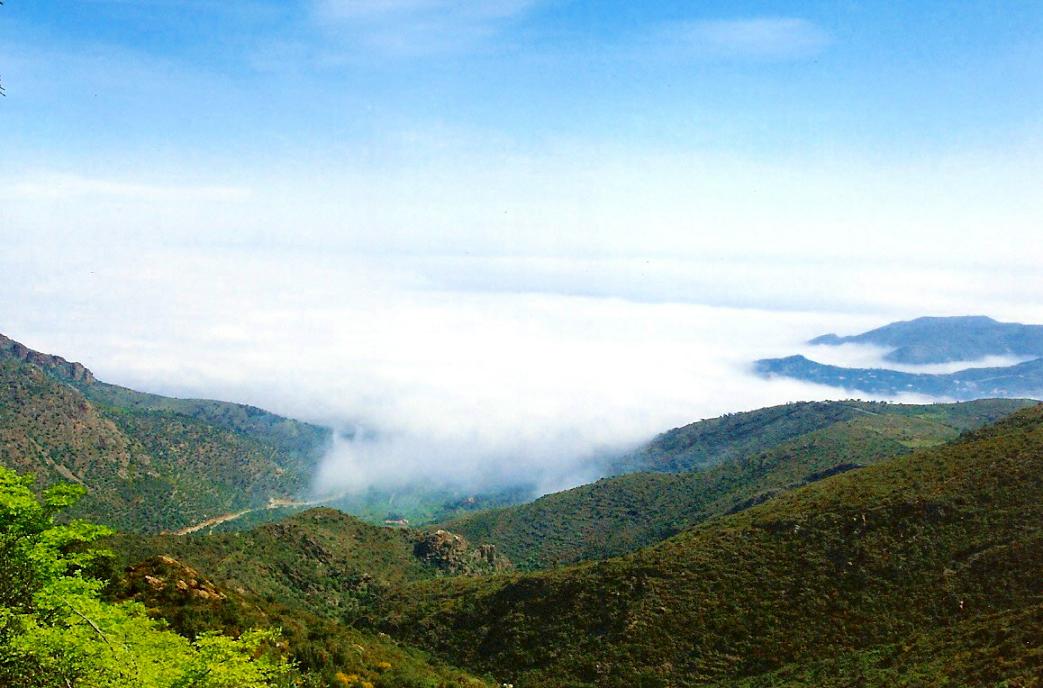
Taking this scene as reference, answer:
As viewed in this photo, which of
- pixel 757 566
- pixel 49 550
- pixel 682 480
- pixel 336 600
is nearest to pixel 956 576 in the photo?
pixel 757 566

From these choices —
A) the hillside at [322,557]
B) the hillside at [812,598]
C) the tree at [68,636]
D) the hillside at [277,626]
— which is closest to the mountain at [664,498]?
the hillside at [322,557]

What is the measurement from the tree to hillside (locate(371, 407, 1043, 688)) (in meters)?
44.9

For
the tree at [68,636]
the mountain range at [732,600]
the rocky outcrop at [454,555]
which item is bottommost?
the rocky outcrop at [454,555]

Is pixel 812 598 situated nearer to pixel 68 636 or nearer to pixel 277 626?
pixel 277 626

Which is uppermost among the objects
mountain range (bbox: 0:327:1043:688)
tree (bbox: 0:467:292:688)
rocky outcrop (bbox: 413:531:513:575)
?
tree (bbox: 0:467:292:688)

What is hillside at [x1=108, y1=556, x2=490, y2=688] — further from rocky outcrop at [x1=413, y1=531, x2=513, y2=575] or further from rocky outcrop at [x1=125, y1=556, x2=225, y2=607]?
rocky outcrop at [x1=413, y1=531, x2=513, y2=575]

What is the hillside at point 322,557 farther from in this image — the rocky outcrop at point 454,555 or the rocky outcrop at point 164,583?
the rocky outcrop at point 164,583

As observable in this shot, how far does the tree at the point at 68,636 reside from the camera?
67.1ft

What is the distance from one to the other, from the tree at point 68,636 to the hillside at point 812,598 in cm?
4488

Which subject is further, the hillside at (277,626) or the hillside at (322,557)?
the hillside at (322,557)

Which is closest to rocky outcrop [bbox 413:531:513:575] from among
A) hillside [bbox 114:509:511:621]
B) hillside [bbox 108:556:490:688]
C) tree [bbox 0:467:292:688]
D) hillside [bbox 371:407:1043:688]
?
hillside [bbox 114:509:511:621]

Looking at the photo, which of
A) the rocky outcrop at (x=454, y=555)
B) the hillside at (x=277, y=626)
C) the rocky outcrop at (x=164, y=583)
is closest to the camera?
the hillside at (x=277, y=626)

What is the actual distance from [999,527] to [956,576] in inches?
297

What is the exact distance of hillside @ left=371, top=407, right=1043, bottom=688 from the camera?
54875 mm
